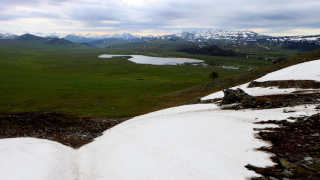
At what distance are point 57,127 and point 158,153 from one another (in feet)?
71.6

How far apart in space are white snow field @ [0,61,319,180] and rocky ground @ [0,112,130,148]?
116 inches

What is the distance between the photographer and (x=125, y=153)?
21.8 m

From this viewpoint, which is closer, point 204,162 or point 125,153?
point 204,162

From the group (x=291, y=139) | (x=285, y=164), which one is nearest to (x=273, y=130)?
(x=291, y=139)

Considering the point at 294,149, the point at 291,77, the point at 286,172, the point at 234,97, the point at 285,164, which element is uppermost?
the point at 291,77

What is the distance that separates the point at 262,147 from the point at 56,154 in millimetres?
20830

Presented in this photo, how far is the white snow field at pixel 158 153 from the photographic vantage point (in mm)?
17625

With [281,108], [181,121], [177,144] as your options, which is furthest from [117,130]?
[281,108]

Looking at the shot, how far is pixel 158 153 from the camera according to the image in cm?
2122

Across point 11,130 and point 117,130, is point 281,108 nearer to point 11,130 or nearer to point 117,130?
point 117,130

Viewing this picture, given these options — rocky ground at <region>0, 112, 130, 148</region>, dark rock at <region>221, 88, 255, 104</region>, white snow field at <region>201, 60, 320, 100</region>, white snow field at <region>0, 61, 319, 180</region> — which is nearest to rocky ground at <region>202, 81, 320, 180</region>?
dark rock at <region>221, 88, 255, 104</region>

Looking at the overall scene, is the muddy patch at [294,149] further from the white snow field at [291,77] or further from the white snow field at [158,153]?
the white snow field at [291,77]

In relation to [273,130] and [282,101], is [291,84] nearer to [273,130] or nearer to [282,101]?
[282,101]

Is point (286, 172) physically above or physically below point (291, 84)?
below
